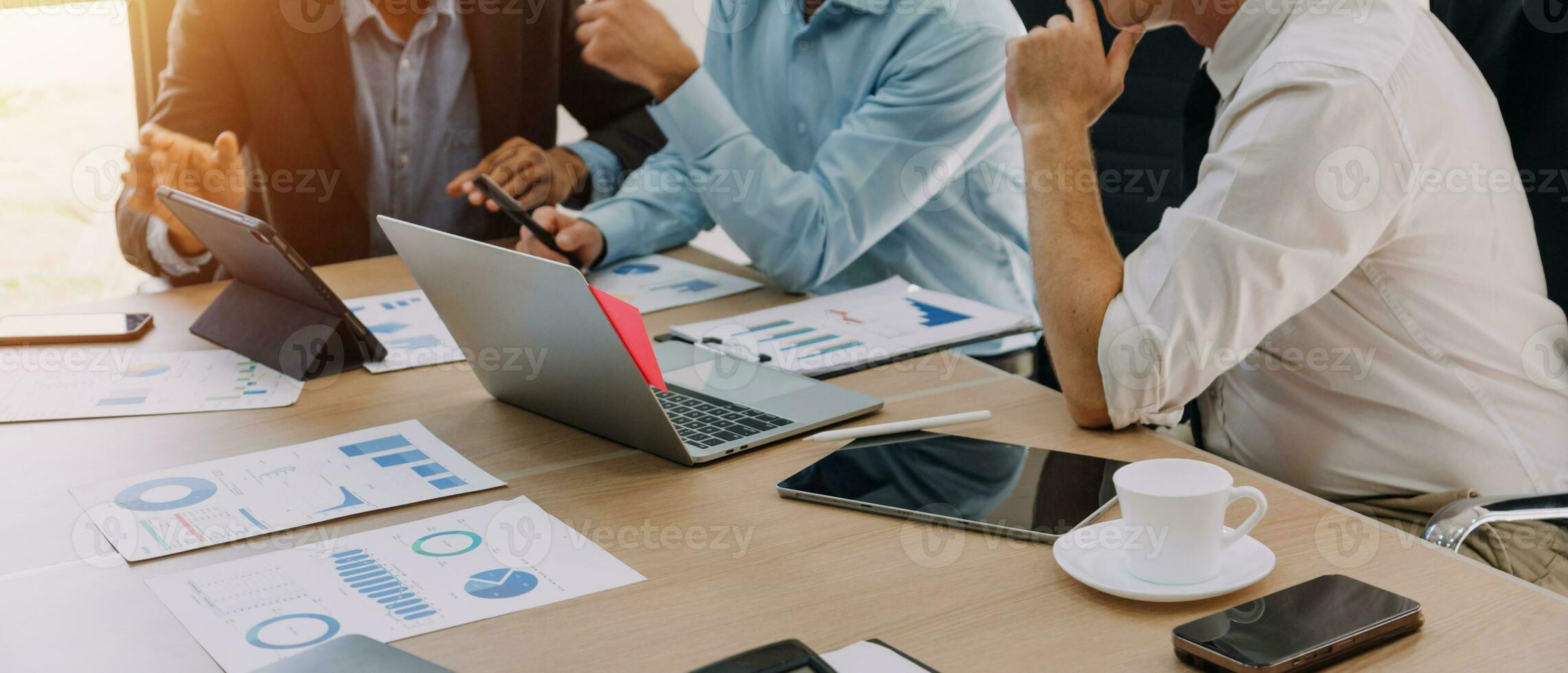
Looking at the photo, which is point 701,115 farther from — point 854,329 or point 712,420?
point 712,420

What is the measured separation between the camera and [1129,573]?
764 mm

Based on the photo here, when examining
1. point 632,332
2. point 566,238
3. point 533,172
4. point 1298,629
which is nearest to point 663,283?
point 566,238

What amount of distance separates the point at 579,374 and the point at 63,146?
2.59 meters

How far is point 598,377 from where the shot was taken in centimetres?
101

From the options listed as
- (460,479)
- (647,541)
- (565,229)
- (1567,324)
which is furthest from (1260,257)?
(565,229)

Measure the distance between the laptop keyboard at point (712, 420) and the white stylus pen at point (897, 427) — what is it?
5 centimetres

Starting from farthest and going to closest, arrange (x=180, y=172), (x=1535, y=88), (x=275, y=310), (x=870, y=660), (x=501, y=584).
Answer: (x=180, y=172)
(x=275, y=310)
(x=1535, y=88)
(x=501, y=584)
(x=870, y=660)

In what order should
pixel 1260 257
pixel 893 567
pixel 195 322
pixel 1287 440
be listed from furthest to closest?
pixel 195 322 < pixel 1287 440 < pixel 1260 257 < pixel 893 567

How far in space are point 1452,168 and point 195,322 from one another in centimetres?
142

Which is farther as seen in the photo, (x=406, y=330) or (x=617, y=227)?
(x=617, y=227)

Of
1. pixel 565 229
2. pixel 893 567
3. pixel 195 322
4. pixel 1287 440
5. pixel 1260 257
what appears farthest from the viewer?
pixel 565 229

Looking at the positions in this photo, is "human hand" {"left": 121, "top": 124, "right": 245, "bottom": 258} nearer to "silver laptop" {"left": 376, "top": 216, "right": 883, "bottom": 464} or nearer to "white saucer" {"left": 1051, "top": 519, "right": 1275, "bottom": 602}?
"silver laptop" {"left": 376, "top": 216, "right": 883, "bottom": 464}

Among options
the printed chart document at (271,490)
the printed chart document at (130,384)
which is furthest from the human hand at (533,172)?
the printed chart document at (271,490)

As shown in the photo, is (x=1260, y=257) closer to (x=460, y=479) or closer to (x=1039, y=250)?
(x=1039, y=250)
